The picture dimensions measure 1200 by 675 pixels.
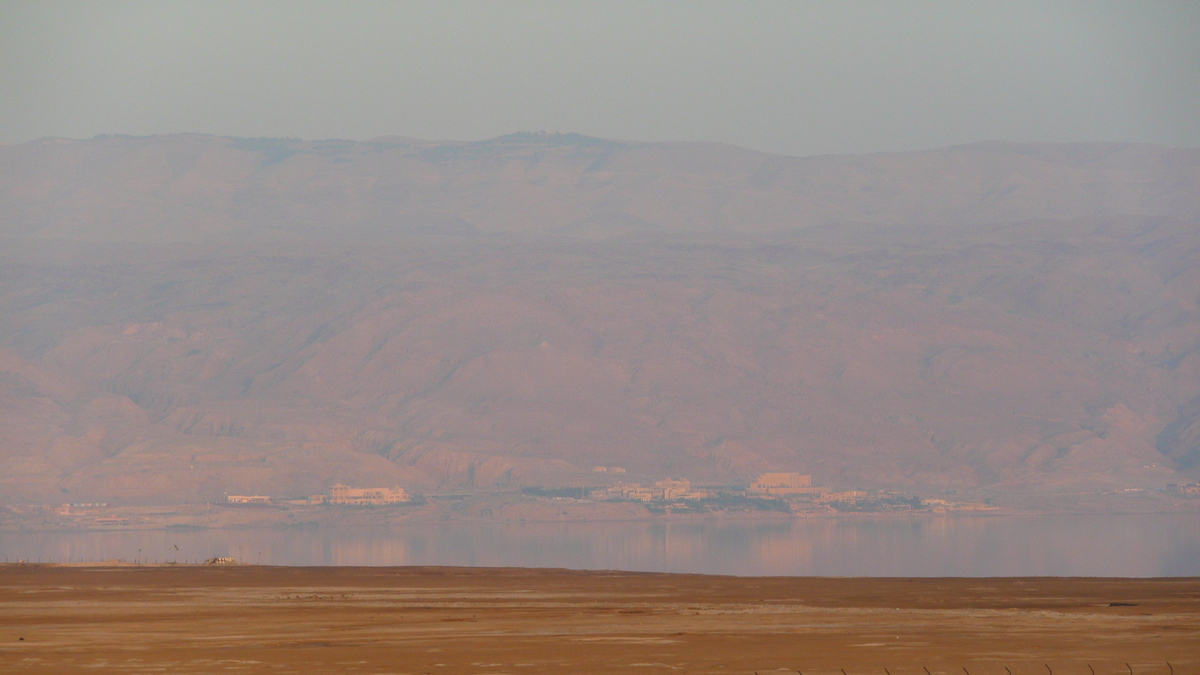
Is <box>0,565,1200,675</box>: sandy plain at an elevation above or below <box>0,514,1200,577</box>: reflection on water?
below

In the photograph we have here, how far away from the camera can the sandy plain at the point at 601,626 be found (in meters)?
34.5

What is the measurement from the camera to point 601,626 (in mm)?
41812

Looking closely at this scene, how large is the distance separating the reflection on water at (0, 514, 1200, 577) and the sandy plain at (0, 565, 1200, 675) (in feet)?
116

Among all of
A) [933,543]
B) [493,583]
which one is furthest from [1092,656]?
[933,543]

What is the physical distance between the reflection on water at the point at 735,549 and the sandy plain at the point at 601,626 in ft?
116

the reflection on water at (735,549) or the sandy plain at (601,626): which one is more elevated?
the reflection on water at (735,549)

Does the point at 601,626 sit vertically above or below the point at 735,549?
below

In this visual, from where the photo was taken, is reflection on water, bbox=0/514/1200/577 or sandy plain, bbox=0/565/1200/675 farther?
reflection on water, bbox=0/514/1200/577

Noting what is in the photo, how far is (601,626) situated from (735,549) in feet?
334

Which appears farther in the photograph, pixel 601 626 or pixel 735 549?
pixel 735 549

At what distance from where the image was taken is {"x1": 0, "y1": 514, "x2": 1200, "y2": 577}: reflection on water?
10412cm

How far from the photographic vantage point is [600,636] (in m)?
39.3

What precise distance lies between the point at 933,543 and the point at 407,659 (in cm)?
11984

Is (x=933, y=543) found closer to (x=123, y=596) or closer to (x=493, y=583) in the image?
(x=493, y=583)
